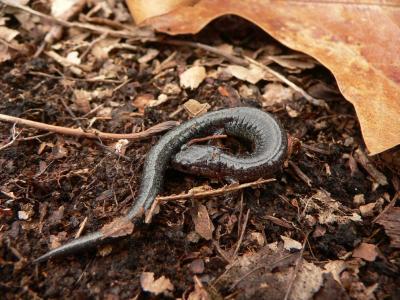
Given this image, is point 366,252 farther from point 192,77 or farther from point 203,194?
point 192,77

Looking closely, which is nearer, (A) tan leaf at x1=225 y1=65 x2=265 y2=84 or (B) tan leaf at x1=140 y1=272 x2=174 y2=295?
(B) tan leaf at x1=140 y1=272 x2=174 y2=295

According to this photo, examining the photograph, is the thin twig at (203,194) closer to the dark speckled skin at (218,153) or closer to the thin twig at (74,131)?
the dark speckled skin at (218,153)

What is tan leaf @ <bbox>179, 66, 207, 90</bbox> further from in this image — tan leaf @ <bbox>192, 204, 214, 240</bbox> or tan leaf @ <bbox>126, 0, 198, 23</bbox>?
tan leaf @ <bbox>192, 204, 214, 240</bbox>

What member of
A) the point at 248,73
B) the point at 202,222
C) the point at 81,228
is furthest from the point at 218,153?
the point at 81,228

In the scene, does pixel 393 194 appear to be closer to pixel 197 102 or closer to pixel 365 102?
pixel 365 102

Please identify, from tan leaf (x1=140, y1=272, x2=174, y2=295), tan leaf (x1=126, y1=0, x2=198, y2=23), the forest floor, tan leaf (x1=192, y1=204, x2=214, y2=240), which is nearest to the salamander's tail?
the forest floor

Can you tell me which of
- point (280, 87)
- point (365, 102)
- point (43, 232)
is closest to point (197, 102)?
point (280, 87)
